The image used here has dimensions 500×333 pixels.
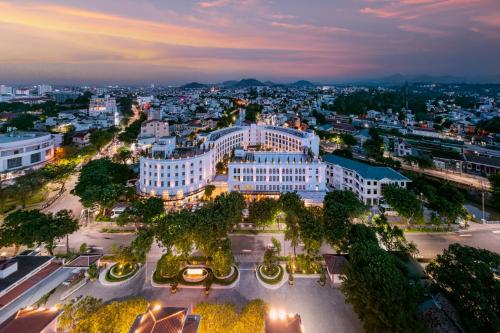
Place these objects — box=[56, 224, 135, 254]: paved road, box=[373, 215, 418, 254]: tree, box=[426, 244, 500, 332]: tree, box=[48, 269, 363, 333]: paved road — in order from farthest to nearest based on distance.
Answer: box=[56, 224, 135, 254]: paved road < box=[373, 215, 418, 254]: tree < box=[48, 269, 363, 333]: paved road < box=[426, 244, 500, 332]: tree

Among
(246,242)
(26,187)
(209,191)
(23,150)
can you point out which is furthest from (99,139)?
(246,242)

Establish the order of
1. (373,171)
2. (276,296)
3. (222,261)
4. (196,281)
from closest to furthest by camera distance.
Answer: (276,296) → (222,261) → (196,281) → (373,171)

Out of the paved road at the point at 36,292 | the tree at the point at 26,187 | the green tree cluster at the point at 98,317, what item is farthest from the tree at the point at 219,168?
the green tree cluster at the point at 98,317

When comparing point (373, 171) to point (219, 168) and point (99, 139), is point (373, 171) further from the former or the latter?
point (99, 139)

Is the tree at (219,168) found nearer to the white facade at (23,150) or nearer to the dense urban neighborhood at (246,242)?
the dense urban neighborhood at (246,242)

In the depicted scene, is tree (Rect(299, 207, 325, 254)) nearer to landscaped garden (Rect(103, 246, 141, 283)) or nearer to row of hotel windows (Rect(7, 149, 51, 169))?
landscaped garden (Rect(103, 246, 141, 283))

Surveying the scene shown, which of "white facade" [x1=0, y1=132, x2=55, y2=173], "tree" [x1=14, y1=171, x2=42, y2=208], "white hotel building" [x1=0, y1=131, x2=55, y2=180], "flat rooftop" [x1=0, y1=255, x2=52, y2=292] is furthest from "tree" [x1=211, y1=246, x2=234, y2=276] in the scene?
"white facade" [x1=0, y1=132, x2=55, y2=173]
